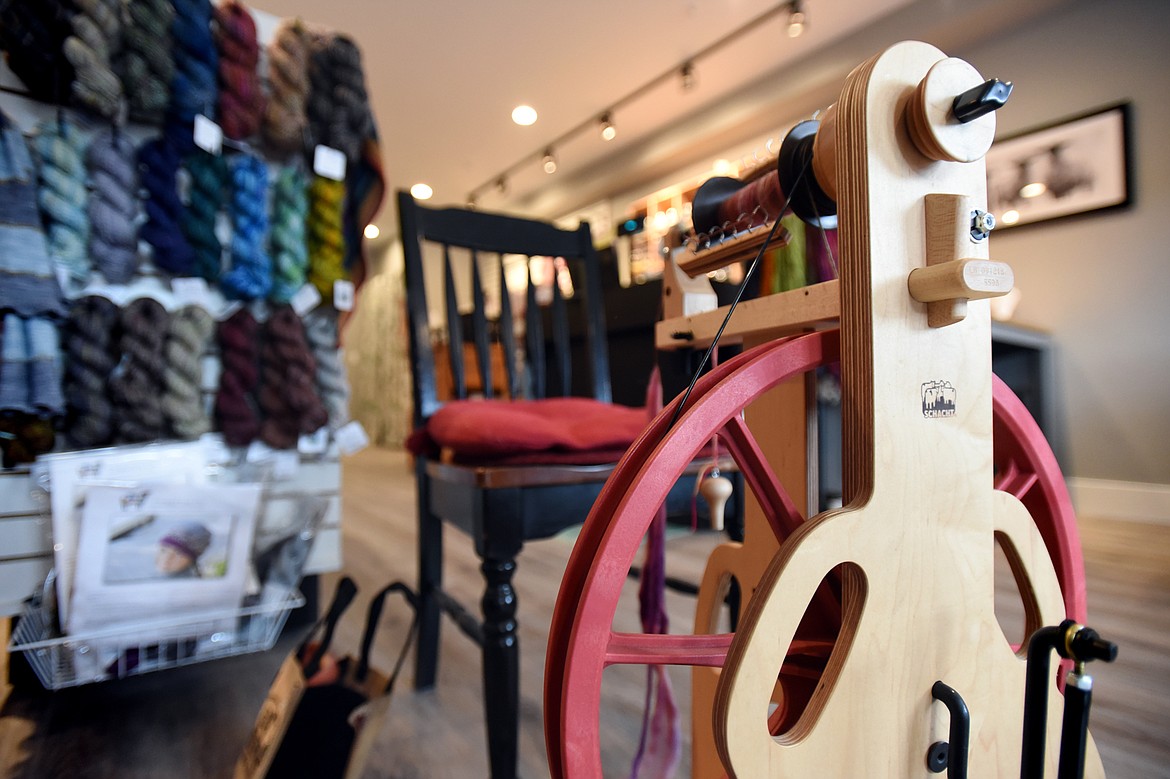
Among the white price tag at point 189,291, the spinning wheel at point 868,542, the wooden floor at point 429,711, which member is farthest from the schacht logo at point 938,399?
the white price tag at point 189,291

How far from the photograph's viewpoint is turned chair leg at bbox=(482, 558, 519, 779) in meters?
0.62

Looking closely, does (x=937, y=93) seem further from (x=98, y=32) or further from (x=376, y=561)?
(x=376, y=561)

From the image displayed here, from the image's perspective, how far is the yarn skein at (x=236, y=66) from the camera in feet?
3.66

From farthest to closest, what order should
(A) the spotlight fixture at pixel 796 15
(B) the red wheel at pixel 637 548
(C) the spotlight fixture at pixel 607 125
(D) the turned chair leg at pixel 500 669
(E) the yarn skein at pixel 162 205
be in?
(C) the spotlight fixture at pixel 607 125
(A) the spotlight fixture at pixel 796 15
(E) the yarn skein at pixel 162 205
(D) the turned chair leg at pixel 500 669
(B) the red wheel at pixel 637 548

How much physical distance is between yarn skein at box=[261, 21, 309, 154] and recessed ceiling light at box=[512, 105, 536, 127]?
8.84ft

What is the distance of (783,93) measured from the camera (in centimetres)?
321

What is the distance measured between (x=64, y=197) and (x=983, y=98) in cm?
127

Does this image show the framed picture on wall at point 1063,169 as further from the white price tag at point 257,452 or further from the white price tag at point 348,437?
the white price tag at point 257,452

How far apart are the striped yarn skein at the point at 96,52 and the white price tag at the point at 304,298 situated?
404 mm

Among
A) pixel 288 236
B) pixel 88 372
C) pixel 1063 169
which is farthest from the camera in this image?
pixel 1063 169

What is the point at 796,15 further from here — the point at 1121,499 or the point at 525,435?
the point at 525,435

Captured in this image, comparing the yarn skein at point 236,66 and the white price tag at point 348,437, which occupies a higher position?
the yarn skein at point 236,66

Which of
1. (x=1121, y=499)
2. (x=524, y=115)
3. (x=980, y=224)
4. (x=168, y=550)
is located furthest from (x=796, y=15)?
(x=168, y=550)

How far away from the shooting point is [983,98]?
0.27 meters
